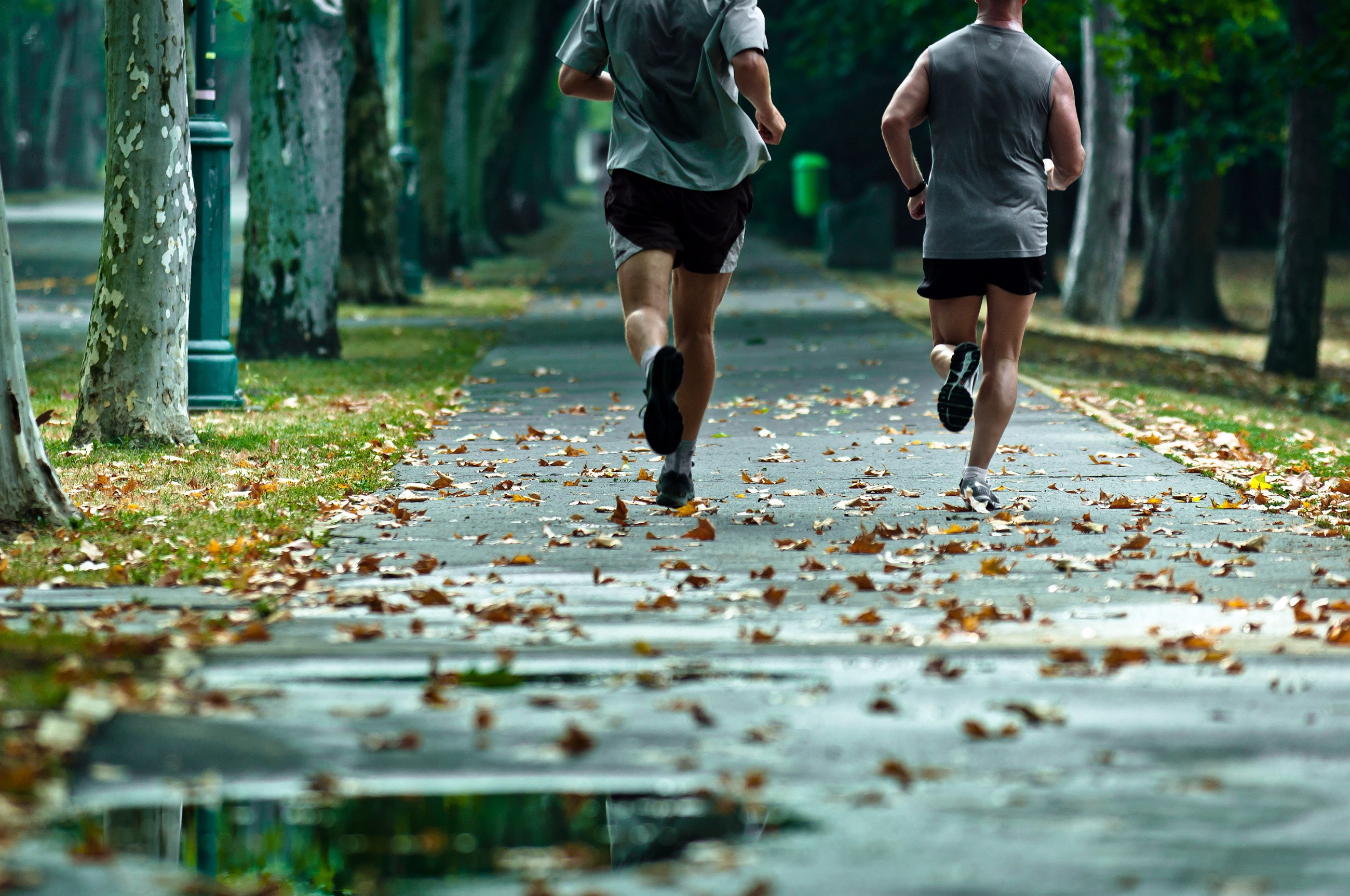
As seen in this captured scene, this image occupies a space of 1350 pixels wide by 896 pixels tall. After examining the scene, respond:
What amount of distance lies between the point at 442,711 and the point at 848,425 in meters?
6.06

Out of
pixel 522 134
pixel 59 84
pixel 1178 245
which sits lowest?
pixel 1178 245

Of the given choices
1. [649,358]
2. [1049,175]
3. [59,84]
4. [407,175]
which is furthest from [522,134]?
[649,358]

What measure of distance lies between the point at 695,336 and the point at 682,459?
51 cm

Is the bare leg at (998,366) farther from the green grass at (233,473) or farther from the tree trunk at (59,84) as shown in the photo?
the tree trunk at (59,84)

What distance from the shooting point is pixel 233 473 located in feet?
25.6

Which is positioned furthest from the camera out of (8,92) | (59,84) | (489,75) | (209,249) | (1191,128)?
(59,84)

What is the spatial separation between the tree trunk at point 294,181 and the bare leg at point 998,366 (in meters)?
7.71

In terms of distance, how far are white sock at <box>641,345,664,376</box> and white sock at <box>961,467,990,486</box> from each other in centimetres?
157

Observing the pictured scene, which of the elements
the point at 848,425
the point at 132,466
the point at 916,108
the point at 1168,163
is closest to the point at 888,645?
the point at 916,108

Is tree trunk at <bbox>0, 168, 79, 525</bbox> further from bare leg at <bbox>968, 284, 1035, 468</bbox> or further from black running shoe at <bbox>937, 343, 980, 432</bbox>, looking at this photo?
bare leg at <bbox>968, 284, 1035, 468</bbox>

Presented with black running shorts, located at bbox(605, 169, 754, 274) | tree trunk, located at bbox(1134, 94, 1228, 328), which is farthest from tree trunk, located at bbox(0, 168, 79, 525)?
tree trunk, located at bbox(1134, 94, 1228, 328)

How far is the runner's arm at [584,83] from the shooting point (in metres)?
6.54

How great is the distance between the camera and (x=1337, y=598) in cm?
535

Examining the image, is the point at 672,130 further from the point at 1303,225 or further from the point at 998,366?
the point at 1303,225
